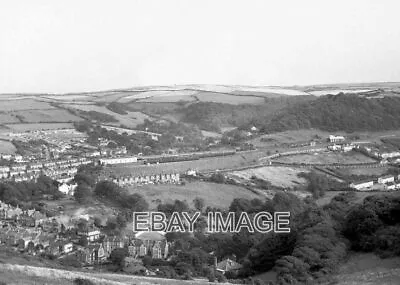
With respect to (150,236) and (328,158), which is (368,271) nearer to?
(150,236)

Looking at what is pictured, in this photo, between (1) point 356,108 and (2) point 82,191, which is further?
(1) point 356,108

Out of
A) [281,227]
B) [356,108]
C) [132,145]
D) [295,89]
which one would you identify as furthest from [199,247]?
[295,89]

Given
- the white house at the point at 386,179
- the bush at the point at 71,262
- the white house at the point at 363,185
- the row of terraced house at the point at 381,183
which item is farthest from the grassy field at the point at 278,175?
the bush at the point at 71,262

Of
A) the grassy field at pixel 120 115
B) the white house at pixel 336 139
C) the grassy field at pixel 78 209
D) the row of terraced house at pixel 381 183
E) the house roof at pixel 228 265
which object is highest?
the grassy field at pixel 120 115

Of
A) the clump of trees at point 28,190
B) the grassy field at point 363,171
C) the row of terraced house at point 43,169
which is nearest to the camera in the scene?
the clump of trees at point 28,190

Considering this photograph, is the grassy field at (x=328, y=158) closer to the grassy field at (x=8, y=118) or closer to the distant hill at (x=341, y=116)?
the distant hill at (x=341, y=116)

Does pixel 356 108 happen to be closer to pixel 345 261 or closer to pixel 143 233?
pixel 143 233

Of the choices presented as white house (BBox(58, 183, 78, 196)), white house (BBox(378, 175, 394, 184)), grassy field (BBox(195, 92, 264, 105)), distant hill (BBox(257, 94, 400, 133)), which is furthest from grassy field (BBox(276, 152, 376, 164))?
grassy field (BBox(195, 92, 264, 105))

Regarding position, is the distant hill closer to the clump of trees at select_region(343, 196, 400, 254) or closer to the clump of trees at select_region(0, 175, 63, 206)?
the clump of trees at select_region(0, 175, 63, 206)
